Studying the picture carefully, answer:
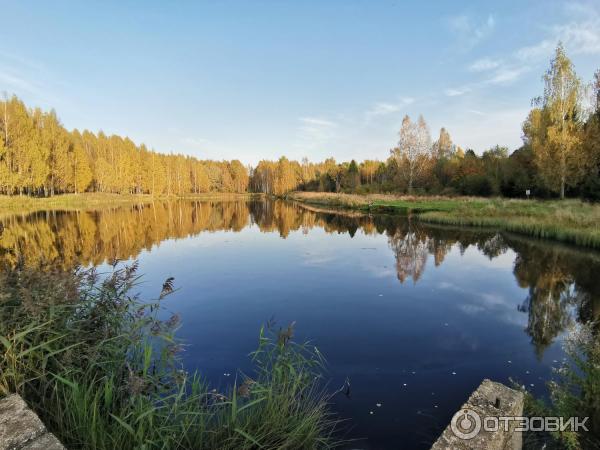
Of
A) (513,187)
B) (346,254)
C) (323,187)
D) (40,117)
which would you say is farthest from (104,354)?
(323,187)

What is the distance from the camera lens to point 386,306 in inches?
334

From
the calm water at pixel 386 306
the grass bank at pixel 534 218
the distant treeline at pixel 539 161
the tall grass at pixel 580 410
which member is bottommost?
the calm water at pixel 386 306

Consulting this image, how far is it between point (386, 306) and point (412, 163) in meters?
42.8

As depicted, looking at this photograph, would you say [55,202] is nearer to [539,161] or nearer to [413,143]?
[413,143]

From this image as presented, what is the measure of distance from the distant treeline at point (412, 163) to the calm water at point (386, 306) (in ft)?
61.9

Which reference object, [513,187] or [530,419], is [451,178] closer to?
[513,187]

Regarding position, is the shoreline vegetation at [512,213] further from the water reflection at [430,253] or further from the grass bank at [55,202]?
the water reflection at [430,253]

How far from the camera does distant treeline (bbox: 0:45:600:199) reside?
97.6ft

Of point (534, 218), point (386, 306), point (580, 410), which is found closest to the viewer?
point (580, 410)

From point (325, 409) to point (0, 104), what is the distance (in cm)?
6235

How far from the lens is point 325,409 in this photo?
172 inches

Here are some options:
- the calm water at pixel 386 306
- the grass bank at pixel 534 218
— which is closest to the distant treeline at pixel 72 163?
the calm water at pixel 386 306

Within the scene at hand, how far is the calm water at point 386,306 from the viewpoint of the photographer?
494 cm

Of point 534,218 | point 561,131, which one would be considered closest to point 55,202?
point 534,218
